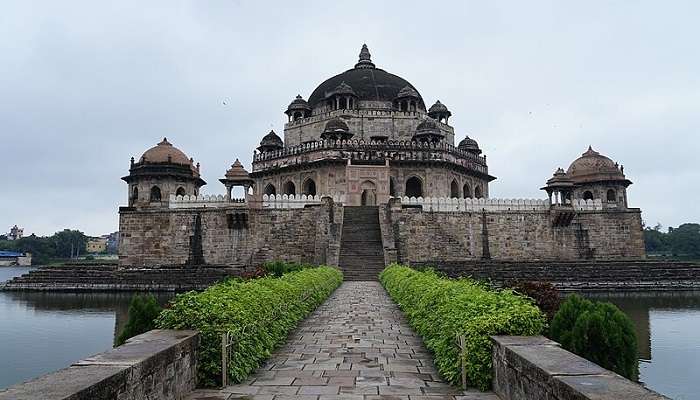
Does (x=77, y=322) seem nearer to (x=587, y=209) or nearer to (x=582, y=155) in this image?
(x=587, y=209)

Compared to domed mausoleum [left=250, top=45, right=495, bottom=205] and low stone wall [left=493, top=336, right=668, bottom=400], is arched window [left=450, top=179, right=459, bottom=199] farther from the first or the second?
low stone wall [left=493, top=336, right=668, bottom=400]

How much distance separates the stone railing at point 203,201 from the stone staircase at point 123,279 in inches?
146

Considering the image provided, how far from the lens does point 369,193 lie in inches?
1250

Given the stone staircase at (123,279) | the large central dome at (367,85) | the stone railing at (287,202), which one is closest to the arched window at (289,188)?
the large central dome at (367,85)

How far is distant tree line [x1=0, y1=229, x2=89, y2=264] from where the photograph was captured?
2844 inches

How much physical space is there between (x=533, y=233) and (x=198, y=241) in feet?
57.0

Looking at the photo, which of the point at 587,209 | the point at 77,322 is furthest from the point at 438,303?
the point at 587,209

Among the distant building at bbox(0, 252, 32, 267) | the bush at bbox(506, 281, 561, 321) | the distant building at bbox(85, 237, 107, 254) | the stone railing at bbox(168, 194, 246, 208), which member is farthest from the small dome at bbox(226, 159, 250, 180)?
the distant building at bbox(85, 237, 107, 254)

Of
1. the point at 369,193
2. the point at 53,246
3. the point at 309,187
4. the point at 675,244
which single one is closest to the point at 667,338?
the point at 369,193

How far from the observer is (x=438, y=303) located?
7512 mm

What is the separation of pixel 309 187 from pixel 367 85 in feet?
32.0

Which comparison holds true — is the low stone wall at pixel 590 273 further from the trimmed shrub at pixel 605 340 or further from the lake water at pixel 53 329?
the trimmed shrub at pixel 605 340

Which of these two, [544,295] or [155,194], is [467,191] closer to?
[155,194]

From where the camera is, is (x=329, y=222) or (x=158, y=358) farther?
(x=329, y=222)
